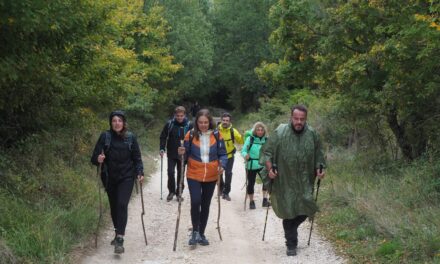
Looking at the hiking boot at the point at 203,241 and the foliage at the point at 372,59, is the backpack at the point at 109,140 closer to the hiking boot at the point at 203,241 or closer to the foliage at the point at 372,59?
the hiking boot at the point at 203,241

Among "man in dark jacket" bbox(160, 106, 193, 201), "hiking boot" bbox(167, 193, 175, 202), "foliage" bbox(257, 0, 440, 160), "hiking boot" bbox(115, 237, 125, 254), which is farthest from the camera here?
"hiking boot" bbox(167, 193, 175, 202)

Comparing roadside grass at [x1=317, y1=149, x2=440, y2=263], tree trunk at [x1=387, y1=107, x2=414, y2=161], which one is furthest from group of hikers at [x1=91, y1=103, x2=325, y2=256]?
tree trunk at [x1=387, y1=107, x2=414, y2=161]

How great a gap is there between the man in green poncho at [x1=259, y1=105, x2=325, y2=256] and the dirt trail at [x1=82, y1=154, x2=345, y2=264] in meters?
0.49

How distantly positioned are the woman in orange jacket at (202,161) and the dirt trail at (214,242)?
1.49 feet

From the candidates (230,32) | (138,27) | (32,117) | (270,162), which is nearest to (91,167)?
(32,117)

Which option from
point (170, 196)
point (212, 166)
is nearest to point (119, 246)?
point (212, 166)

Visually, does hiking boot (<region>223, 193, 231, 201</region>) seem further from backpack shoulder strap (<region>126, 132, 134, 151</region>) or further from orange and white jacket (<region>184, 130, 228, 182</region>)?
backpack shoulder strap (<region>126, 132, 134, 151</region>)

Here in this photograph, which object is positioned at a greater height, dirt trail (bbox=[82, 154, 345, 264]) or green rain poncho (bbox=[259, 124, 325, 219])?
green rain poncho (bbox=[259, 124, 325, 219])

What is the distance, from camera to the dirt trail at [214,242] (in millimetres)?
6883

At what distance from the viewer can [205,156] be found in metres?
7.27

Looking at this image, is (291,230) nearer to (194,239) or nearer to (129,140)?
(194,239)

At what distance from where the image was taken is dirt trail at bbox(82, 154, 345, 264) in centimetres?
688

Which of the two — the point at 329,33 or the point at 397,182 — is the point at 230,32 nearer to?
the point at 329,33

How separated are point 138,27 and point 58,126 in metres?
12.9
